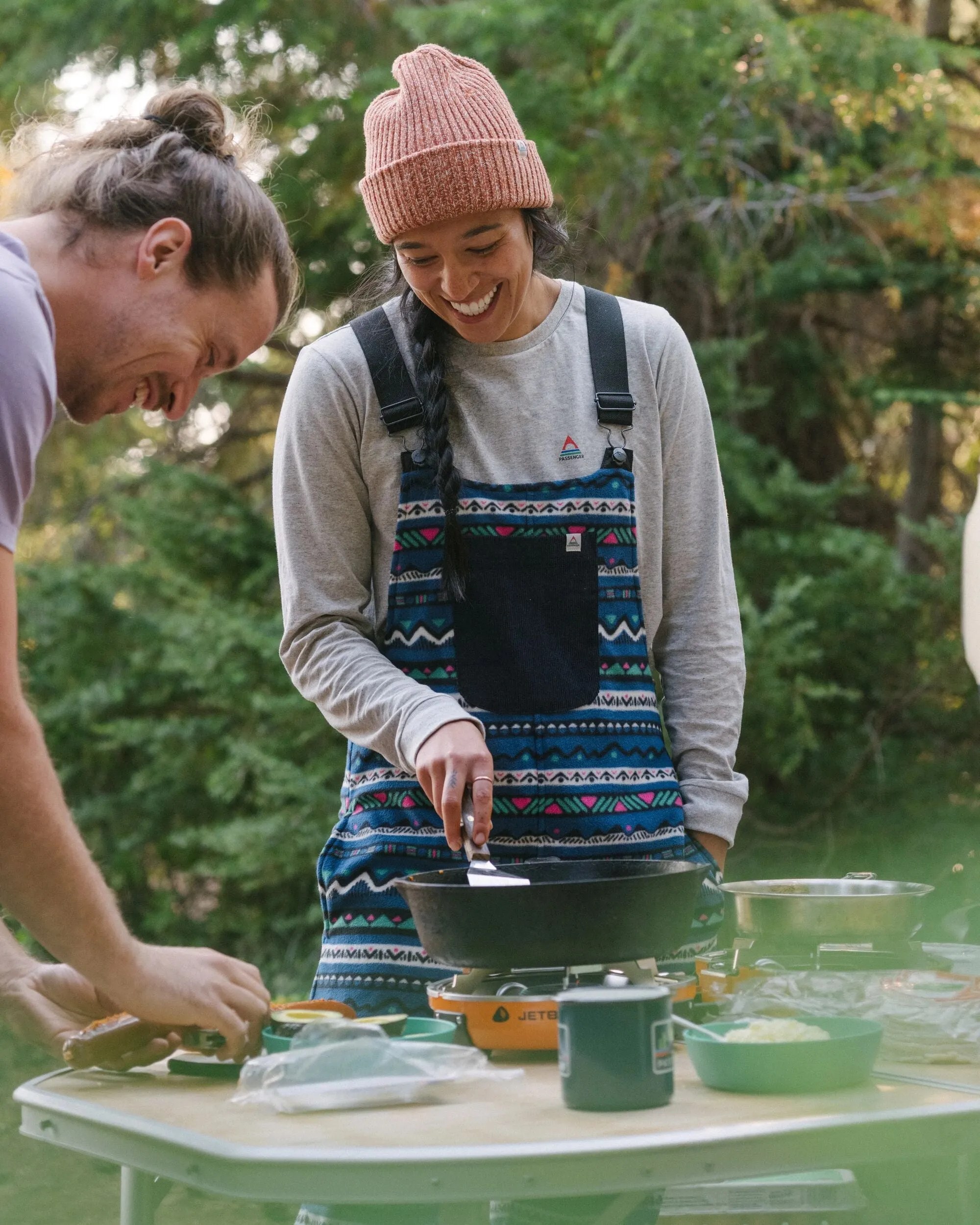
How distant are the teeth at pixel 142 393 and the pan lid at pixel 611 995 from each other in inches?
33.6

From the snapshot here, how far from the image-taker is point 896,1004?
157cm

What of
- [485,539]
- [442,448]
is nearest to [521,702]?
[485,539]

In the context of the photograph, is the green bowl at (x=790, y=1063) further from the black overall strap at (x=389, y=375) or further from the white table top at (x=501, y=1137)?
the black overall strap at (x=389, y=375)

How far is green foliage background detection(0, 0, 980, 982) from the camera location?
495 centimetres

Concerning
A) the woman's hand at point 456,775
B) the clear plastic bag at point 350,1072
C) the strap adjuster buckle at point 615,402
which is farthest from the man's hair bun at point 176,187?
the clear plastic bag at point 350,1072

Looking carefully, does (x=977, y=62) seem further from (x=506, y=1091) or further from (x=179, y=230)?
(x=506, y=1091)

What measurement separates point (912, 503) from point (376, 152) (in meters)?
A: 4.61

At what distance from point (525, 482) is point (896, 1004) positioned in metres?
0.85

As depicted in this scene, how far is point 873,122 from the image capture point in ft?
18.5

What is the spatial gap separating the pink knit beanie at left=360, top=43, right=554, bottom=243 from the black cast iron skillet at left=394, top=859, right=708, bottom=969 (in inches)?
38.0

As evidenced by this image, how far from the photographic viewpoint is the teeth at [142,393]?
67.6 inches

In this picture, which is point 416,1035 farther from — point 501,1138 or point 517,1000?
point 501,1138

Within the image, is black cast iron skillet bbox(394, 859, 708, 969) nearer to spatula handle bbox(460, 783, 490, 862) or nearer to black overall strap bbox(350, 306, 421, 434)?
spatula handle bbox(460, 783, 490, 862)

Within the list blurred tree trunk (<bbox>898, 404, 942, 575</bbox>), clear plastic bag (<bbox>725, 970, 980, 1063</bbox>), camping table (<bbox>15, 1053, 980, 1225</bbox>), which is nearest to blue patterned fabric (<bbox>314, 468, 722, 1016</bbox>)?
clear plastic bag (<bbox>725, 970, 980, 1063</bbox>)
